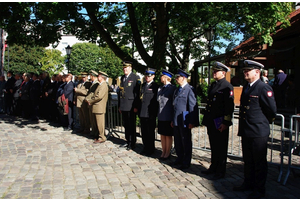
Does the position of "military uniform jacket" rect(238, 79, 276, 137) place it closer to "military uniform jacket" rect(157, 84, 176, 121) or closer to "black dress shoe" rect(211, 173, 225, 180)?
"black dress shoe" rect(211, 173, 225, 180)

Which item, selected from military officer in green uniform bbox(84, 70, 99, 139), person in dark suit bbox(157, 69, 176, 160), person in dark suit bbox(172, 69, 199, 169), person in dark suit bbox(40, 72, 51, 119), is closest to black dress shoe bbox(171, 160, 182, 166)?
person in dark suit bbox(172, 69, 199, 169)

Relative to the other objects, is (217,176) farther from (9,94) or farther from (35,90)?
(9,94)

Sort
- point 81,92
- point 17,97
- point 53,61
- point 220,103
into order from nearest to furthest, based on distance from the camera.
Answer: point 220,103 < point 81,92 < point 17,97 < point 53,61

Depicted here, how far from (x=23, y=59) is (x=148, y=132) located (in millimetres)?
57949

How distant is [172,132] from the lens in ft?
20.9

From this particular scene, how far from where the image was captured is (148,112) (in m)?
6.83

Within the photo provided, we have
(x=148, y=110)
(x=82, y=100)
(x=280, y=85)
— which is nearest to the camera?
(x=148, y=110)

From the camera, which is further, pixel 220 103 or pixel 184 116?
pixel 184 116

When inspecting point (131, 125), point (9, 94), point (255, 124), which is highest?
point (9, 94)

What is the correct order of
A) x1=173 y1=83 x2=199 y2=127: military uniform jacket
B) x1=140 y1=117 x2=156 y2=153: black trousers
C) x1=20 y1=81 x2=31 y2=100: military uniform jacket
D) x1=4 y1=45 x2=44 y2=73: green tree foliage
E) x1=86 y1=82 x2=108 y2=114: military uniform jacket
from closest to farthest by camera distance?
x1=173 y1=83 x2=199 y2=127: military uniform jacket < x1=140 y1=117 x2=156 y2=153: black trousers < x1=86 y1=82 x2=108 y2=114: military uniform jacket < x1=20 y1=81 x2=31 y2=100: military uniform jacket < x1=4 y1=45 x2=44 y2=73: green tree foliage

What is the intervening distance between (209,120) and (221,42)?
21653 mm

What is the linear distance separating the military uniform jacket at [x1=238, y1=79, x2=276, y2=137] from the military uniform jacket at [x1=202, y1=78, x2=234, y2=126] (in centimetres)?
56

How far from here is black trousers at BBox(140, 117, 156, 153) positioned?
6930 mm

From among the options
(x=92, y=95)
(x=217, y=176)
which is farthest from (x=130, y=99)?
(x=217, y=176)
